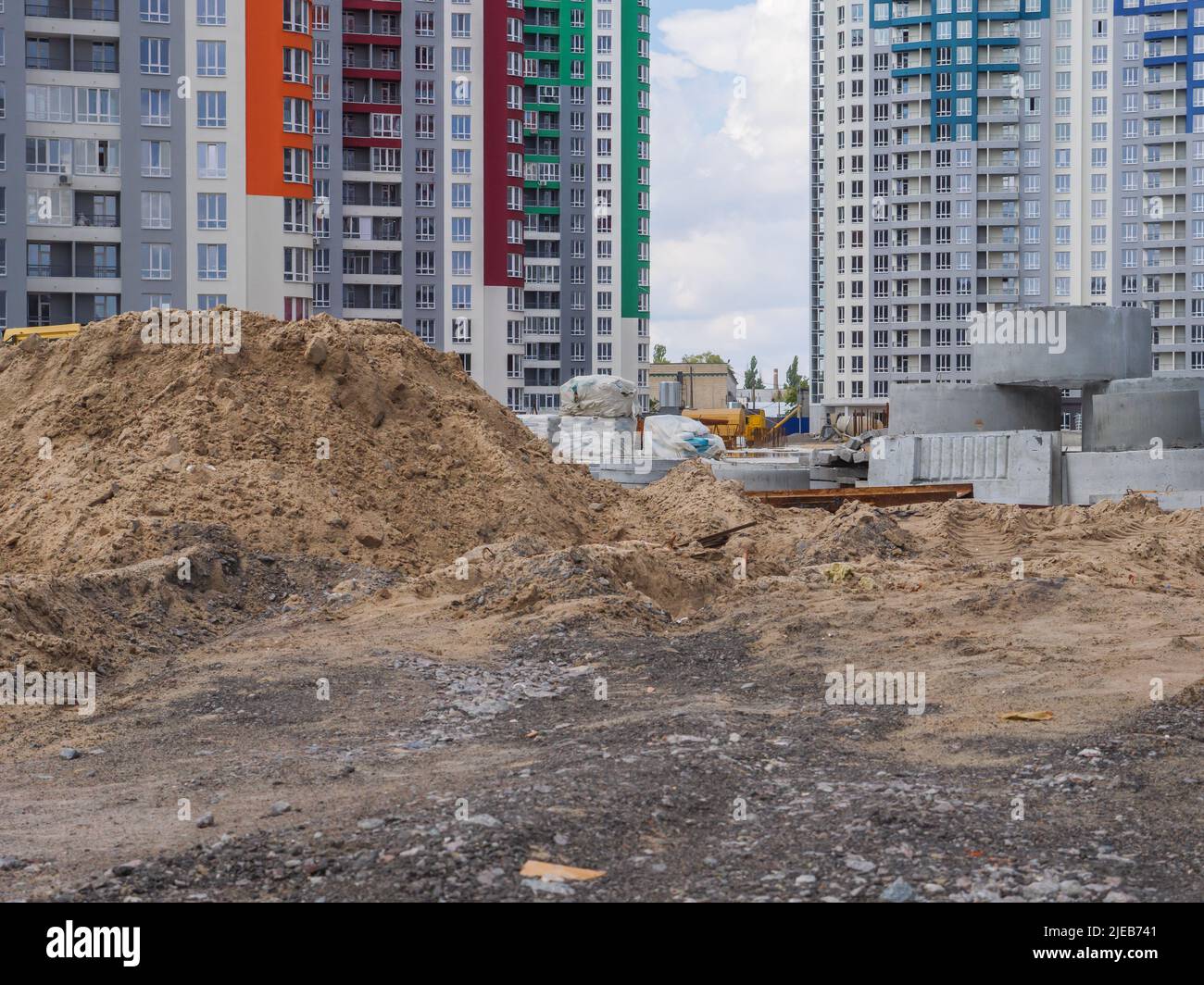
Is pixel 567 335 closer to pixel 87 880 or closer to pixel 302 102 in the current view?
pixel 302 102

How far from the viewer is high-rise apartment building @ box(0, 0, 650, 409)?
2473 inches

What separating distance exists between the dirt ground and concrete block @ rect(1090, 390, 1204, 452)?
3197mm

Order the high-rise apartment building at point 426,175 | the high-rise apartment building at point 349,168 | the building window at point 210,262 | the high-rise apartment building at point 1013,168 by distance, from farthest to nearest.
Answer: the high-rise apartment building at point 1013,168, the high-rise apartment building at point 426,175, the building window at point 210,262, the high-rise apartment building at point 349,168

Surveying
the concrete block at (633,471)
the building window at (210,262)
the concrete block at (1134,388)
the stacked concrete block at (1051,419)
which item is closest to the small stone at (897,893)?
the stacked concrete block at (1051,419)

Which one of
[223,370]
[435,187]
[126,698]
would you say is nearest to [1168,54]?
[435,187]

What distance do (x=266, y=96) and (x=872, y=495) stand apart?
154ft

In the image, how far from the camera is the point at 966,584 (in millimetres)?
15562

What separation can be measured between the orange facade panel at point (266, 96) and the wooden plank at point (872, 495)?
4446 centimetres

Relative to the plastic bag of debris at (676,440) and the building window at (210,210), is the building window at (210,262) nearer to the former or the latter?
the building window at (210,210)

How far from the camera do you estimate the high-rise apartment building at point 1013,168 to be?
108m

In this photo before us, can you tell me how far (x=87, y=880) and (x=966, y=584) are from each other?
11.0 m

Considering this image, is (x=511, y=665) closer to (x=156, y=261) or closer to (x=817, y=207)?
(x=156, y=261)

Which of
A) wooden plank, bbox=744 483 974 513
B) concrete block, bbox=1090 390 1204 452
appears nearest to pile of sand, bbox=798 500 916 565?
wooden plank, bbox=744 483 974 513

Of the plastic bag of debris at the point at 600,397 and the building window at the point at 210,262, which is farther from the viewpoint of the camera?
the building window at the point at 210,262
